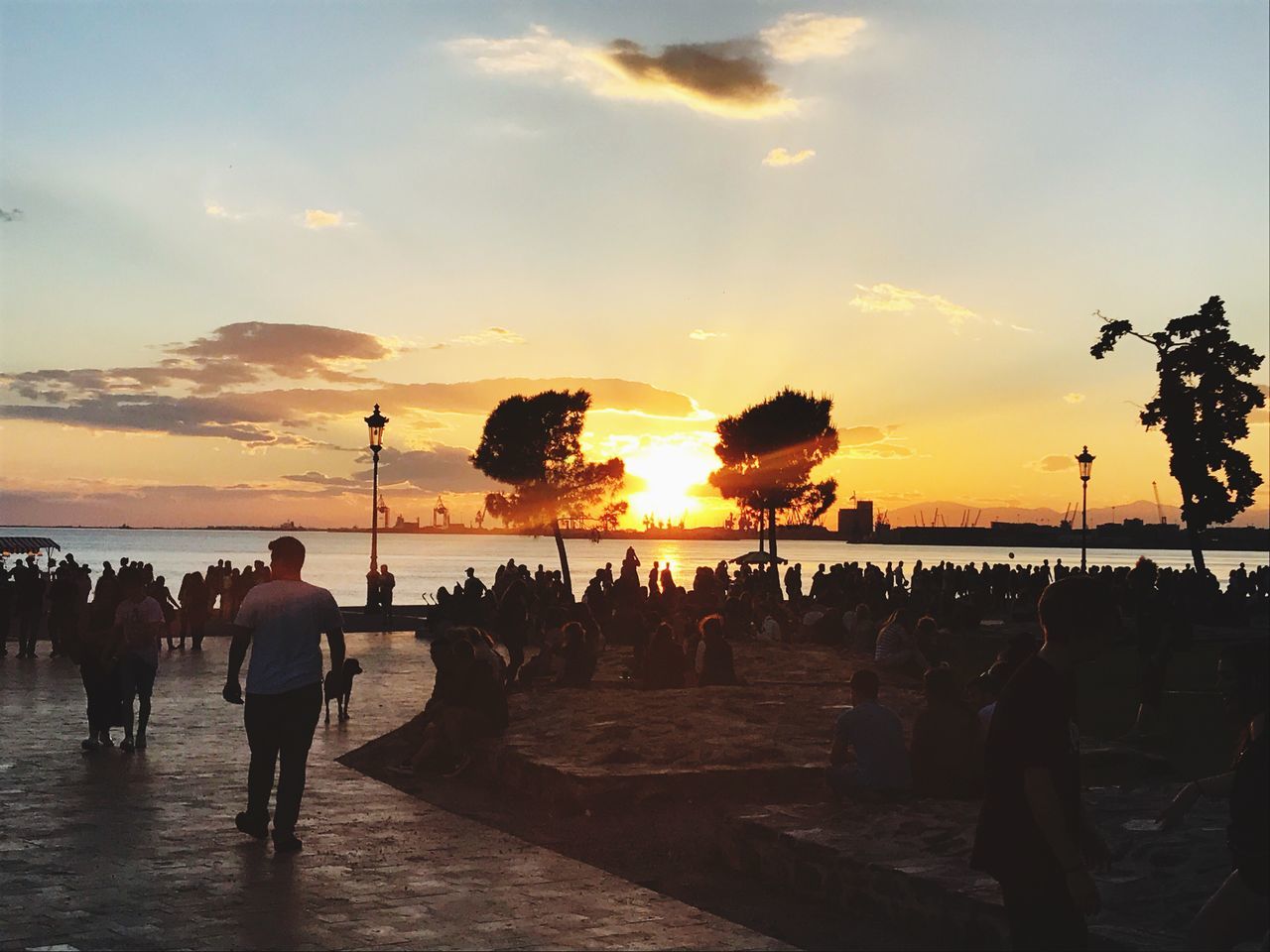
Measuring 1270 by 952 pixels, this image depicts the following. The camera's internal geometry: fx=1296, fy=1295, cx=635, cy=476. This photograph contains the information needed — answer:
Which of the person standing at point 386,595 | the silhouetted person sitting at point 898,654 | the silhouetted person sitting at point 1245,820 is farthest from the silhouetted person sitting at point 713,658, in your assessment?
the person standing at point 386,595

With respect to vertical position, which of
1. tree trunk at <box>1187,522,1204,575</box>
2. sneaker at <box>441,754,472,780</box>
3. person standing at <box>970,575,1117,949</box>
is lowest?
sneaker at <box>441,754,472,780</box>

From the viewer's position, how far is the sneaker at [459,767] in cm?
1125

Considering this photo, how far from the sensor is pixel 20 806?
9.10m

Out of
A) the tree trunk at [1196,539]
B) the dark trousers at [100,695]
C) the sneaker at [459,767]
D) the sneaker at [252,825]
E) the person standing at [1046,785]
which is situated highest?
the tree trunk at [1196,539]

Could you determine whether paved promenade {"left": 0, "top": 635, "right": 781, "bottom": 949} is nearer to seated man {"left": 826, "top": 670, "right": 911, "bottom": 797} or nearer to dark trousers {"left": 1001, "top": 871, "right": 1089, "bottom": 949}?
seated man {"left": 826, "top": 670, "right": 911, "bottom": 797}

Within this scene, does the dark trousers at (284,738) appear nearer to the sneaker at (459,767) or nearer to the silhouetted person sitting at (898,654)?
the sneaker at (459,767)

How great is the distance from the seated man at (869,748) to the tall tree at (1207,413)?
25.6 meters

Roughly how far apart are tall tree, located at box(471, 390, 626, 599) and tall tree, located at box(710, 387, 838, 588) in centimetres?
585

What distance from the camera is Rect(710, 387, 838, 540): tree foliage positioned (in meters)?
57.7

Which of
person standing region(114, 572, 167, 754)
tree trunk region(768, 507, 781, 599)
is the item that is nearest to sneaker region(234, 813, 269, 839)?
person standing region(114, 572, 167, 754)

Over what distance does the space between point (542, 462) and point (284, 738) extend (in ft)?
159

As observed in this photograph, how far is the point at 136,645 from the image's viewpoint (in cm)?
1183

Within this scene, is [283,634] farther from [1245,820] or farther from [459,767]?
[1245,820]

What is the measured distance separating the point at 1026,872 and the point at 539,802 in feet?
21.9
